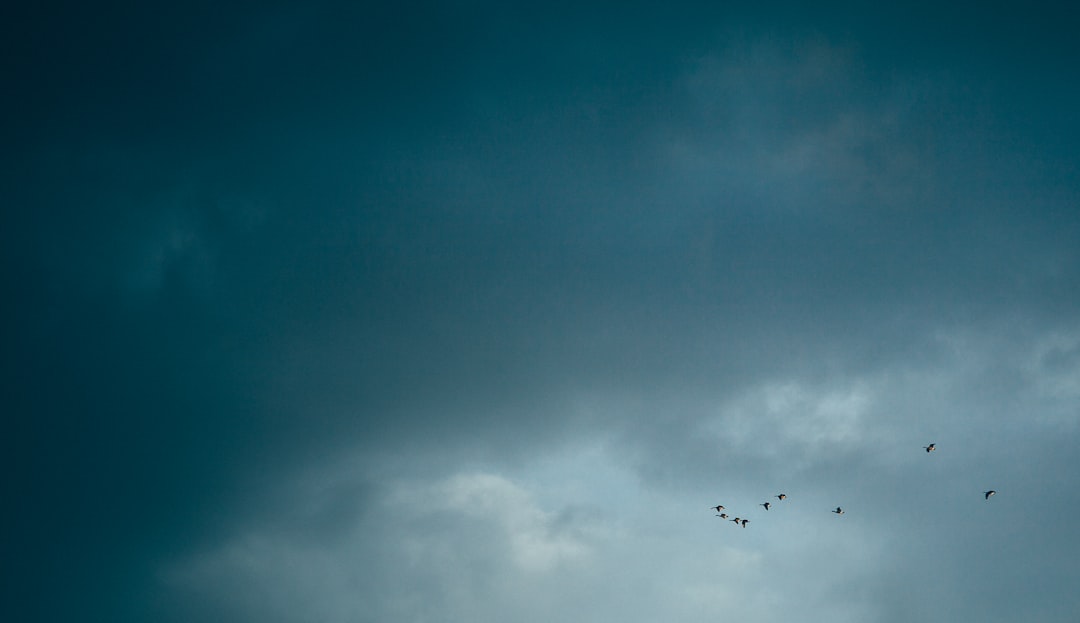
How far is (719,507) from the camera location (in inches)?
2827

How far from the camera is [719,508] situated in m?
73.2

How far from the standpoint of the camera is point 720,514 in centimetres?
7356

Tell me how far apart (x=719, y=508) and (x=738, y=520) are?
3.95 metres

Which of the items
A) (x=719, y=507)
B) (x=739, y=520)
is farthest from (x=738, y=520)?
(x=719, y=507)

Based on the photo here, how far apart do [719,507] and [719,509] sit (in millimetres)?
2134

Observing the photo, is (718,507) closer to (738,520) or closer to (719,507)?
(719,507)

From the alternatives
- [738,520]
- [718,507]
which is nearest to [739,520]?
[738,520]

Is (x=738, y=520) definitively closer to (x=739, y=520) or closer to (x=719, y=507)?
(x=739, y=520)

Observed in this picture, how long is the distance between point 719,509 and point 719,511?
2.21m

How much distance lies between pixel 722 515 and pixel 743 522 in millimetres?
2602

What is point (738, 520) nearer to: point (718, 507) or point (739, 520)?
point (739, 520)

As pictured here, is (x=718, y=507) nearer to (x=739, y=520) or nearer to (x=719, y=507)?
(x=719, y=507)

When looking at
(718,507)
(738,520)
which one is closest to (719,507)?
(718,507)

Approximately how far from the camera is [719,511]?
75625 millimetres
